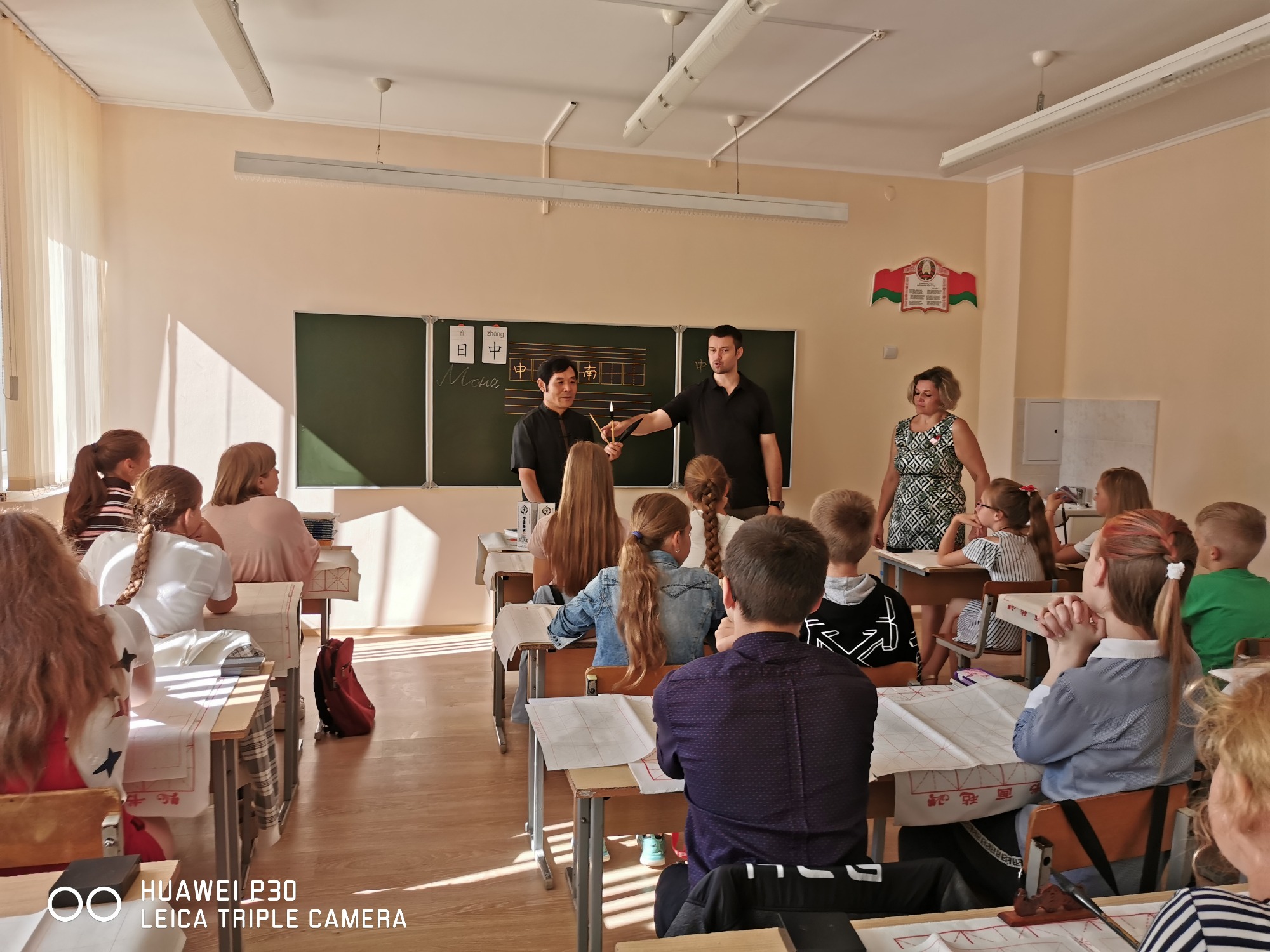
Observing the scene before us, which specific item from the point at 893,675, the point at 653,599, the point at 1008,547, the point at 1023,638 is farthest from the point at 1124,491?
the point at 653,599

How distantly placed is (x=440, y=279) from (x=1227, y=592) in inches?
162

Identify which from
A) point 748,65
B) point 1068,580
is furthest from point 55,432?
point 1068,580

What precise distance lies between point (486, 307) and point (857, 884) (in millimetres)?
4500

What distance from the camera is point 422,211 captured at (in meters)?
5.18

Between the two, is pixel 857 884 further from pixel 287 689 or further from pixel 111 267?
pixel 111 267

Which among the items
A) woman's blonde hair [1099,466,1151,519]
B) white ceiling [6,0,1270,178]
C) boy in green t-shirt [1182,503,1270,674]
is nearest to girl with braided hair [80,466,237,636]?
white ceiling [6,0,1270,178]

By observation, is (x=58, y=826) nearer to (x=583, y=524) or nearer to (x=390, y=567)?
(x=583, y=524)

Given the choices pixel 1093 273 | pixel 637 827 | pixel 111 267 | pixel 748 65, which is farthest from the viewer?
pixel 1093 273

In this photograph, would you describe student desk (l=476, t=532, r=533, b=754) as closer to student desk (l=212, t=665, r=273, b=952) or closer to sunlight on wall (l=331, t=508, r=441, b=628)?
sunlight on wall (l=331, t=508, r=441, b=628)

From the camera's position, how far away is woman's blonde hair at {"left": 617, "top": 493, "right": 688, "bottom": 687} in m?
2.39

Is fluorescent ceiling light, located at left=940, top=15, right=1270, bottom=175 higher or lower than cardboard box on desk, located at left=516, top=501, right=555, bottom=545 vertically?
higher

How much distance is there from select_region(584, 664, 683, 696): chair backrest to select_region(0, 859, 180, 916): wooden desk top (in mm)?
1125

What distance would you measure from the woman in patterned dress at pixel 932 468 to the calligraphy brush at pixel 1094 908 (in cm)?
325

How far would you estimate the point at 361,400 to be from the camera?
521cm
